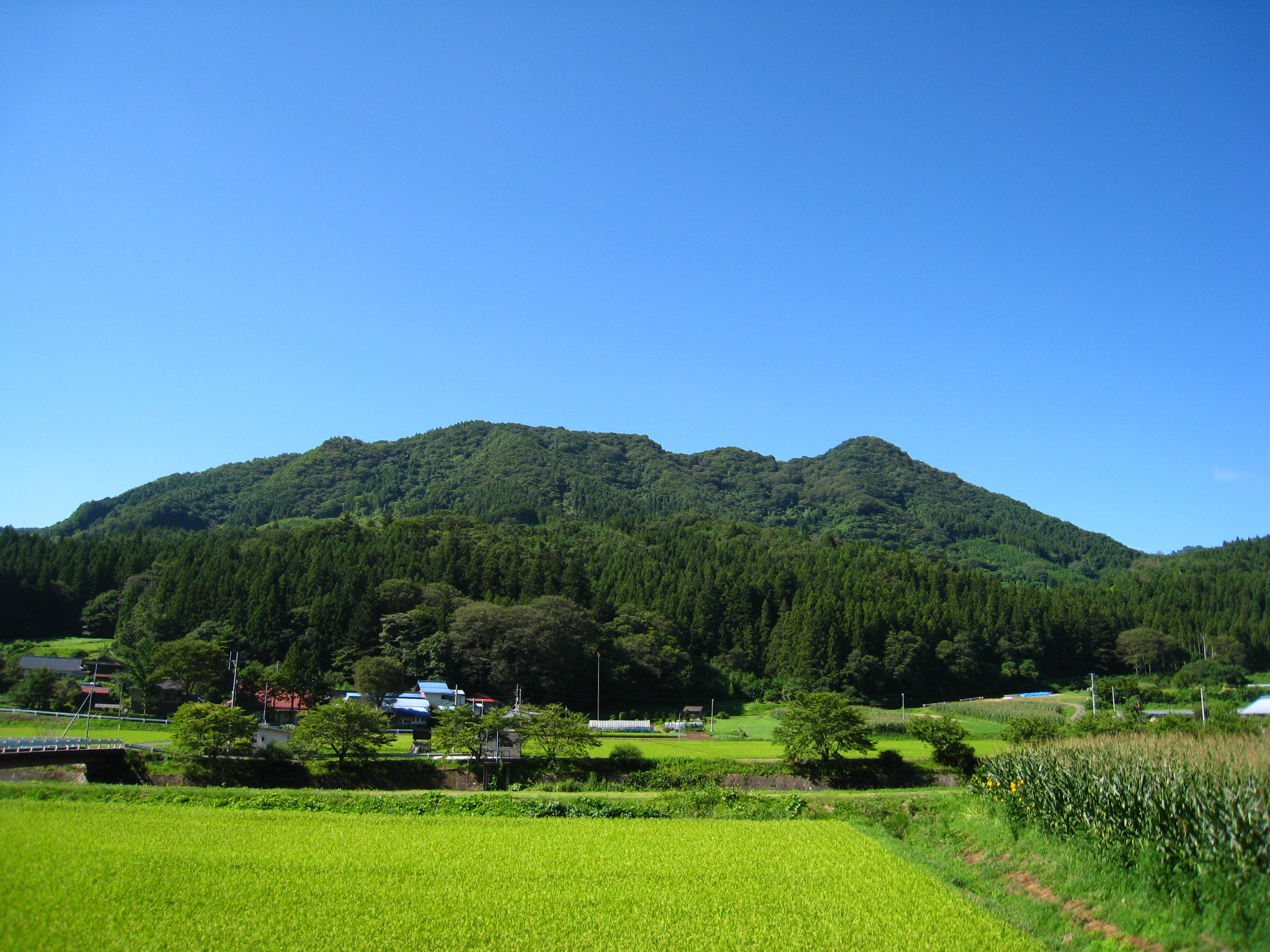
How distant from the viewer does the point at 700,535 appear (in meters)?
113

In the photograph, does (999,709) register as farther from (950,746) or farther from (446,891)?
(446,891)

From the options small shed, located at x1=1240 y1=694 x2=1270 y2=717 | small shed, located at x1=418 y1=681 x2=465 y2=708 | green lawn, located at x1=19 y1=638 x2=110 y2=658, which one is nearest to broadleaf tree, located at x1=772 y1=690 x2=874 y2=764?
small shed, located at x1=1240 y1=694 x2=1270 y2=717

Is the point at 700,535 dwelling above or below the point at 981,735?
above

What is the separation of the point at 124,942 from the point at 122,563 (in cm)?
7909

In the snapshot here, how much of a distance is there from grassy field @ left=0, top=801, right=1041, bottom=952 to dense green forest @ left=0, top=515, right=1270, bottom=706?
43.6m

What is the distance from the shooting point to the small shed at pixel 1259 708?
16422mm

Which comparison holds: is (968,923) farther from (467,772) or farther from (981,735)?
(981,735)

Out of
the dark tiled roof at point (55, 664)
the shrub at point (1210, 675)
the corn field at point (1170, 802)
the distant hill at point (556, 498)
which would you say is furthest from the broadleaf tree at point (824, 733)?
the distant hill at point (556, 498)

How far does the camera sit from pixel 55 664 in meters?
59.3

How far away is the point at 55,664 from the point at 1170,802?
2701 inches

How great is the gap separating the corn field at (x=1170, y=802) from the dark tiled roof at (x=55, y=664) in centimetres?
6297

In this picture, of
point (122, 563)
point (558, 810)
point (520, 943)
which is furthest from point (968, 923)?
point (122, 563)

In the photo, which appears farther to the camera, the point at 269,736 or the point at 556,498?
the point at 556,498

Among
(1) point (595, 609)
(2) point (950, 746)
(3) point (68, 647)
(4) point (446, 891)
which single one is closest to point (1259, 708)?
(4) point (446, 891)
